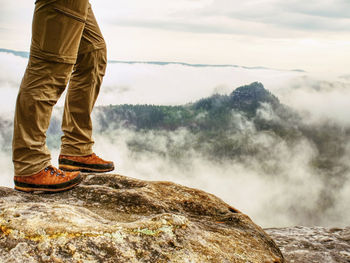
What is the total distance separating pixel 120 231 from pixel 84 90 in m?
2.49

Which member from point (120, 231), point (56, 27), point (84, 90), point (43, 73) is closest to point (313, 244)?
point (120, 231)

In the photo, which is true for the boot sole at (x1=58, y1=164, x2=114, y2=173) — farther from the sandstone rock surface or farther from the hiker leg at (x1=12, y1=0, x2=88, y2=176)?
the sandstone rock surface

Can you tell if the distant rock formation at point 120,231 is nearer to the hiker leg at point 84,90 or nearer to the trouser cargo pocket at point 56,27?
the hiker leg at point 84,90

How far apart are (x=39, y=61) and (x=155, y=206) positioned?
2083 mm

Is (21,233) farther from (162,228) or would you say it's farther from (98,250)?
(162,228)

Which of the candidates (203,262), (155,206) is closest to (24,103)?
(155,206)

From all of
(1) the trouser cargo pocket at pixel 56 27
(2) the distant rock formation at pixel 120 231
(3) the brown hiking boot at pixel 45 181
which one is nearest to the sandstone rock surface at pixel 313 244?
(2) the distant rock formation at pixel 120 231

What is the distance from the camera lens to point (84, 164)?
5.23 metres

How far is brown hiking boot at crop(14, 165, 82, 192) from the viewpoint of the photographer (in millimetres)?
4098

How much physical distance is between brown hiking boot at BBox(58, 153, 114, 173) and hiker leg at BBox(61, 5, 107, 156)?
73 mm

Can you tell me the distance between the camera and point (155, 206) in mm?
4391

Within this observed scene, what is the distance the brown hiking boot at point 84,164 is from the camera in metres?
5.14

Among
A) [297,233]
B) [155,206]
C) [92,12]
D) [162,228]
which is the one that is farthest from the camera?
[297,233]

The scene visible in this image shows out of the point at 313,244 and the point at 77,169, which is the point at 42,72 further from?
the point at 313,244
